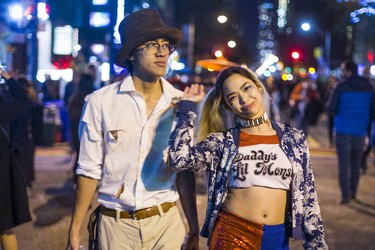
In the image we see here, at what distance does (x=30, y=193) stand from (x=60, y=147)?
6.93 meters

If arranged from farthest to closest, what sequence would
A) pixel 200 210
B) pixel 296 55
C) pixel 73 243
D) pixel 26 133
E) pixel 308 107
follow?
pixel 296 55
pixel 308 107
pixel 26 133
pixel 200 210
pixel 73 243

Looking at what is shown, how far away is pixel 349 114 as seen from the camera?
1015cm

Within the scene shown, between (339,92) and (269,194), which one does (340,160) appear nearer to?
(339,92)

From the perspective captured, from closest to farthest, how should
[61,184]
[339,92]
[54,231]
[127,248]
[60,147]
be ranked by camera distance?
[127,248] → [54,231] → [339,92] → [61,184] → [60,147]

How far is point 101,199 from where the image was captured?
389 centimetres

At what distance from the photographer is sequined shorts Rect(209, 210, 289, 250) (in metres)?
3.86

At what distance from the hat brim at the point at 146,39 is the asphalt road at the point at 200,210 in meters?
3.22

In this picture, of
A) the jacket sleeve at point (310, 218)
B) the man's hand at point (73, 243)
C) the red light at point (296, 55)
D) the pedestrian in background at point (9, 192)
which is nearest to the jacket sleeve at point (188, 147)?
the jacket sleeve at point (310, 218)

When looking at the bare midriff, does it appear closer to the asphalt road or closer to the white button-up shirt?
the white button-up shirt

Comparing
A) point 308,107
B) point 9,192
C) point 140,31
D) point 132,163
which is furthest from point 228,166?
point 308,107

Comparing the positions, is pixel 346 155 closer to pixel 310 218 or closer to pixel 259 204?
pixel 310 218

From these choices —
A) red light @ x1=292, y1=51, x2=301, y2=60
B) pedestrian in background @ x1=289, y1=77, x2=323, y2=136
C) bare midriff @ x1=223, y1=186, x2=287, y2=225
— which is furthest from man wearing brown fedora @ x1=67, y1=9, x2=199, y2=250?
red light @ x1=292, y1=51, x2=301, y2=60

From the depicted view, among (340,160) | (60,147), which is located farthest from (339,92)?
(60,147)

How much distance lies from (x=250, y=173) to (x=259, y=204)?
0.19 metres
